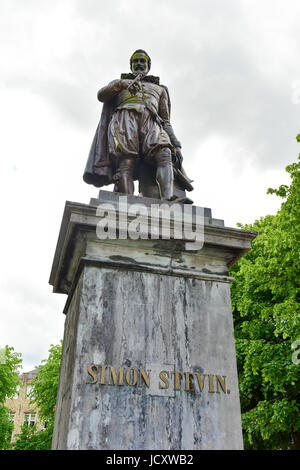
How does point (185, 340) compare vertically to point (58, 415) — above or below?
above

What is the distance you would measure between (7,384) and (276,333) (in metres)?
15.7

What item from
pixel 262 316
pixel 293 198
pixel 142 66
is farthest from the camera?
pixel 262 316

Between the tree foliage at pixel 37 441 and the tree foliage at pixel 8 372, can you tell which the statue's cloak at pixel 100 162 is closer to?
the tree foliage at pixel 37 441

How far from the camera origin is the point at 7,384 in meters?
22.4

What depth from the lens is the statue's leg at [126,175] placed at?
5041 mm

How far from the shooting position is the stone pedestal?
3.39m

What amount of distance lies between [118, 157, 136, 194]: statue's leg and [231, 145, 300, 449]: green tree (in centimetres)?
773

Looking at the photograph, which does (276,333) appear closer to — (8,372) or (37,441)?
(37,441)

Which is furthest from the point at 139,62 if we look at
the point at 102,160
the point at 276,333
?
the point at 276,333

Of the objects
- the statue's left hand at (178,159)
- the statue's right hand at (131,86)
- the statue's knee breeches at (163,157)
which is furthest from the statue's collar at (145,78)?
the statue's knee breeches at (163,157)
